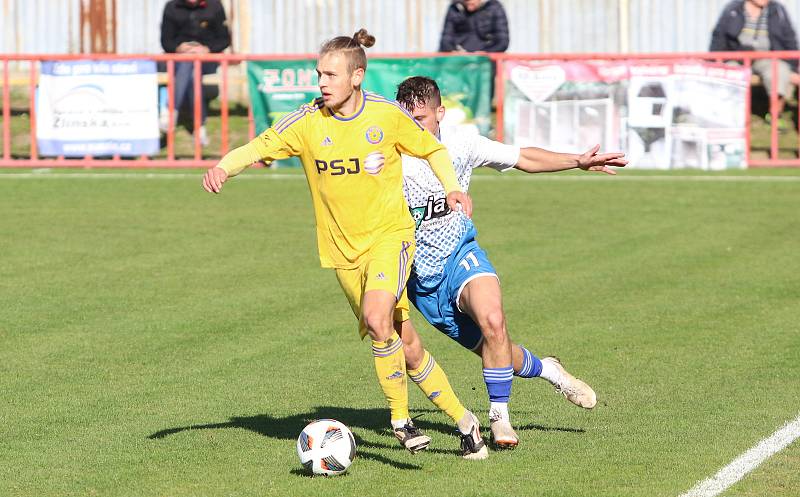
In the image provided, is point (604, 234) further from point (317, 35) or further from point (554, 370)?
point (317, 35)

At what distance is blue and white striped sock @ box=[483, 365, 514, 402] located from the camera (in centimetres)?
796

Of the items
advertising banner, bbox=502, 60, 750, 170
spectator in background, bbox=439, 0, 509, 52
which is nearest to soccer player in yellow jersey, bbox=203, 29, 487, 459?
advertising banner, bbox=502, 60, 750, 170

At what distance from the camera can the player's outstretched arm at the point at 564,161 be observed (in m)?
8.23

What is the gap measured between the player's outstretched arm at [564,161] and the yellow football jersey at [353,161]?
76cm

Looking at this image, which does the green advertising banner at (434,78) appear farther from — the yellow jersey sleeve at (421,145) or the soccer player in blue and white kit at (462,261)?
the yellow jersey sleeve at (421,145)

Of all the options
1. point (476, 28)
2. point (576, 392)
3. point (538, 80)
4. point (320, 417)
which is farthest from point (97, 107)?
point (576, 392)

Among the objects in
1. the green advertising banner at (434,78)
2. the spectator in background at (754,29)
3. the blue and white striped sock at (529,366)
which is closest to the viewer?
the blue and white striped sock at (529,366)

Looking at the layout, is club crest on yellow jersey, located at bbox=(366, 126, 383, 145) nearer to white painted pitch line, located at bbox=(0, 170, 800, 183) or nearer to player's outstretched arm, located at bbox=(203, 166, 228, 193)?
player's outstretched arm, located at bbox=(203, 166, 228, 193)

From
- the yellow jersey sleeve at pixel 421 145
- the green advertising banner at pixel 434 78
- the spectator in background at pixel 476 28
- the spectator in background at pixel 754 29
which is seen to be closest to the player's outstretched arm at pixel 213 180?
the yellow jersey sleeve at pixel 421 145

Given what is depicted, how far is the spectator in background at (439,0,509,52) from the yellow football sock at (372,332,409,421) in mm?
15387

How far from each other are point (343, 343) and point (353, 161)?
3.95 m

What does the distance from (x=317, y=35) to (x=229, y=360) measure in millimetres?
20254

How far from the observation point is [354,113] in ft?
25.4

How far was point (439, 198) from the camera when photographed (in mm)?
8242
